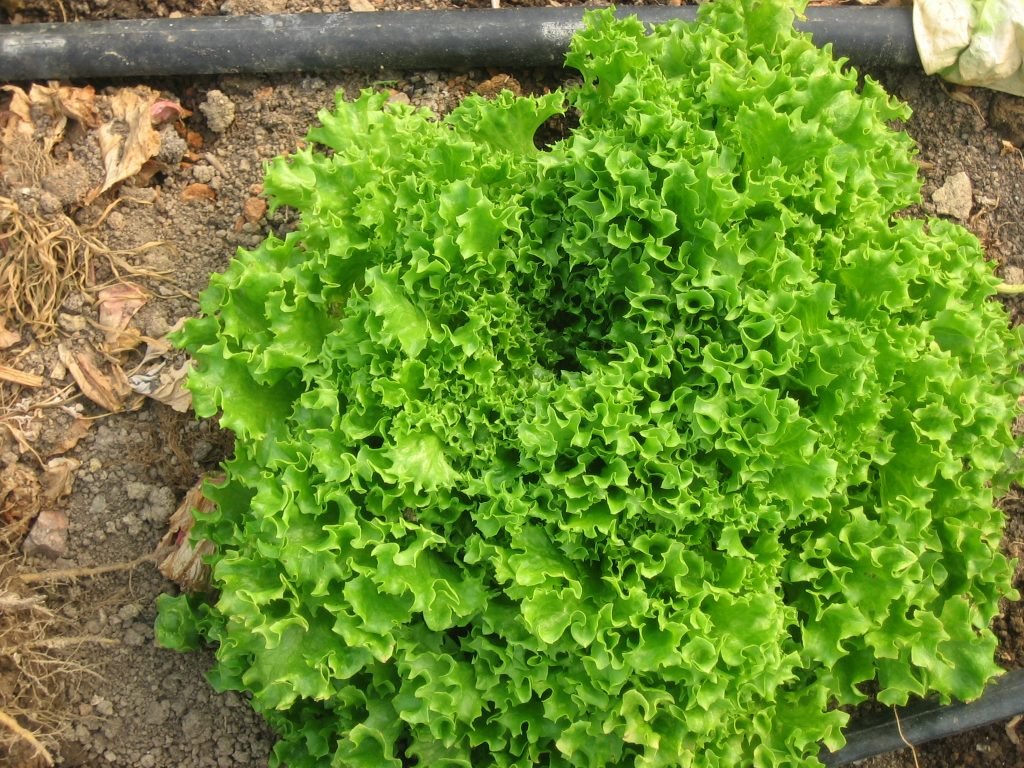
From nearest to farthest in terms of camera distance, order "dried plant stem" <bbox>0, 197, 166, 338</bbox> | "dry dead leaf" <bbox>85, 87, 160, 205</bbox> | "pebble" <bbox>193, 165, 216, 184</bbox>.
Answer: "dried plant stem" <bbox>0, 197, 166, 338</bbox> → "dry dead leaf" <bbox>85, 87, 160, 205</bbox> → "pebble" <bbox>193, 165, 216, 184</bbox>

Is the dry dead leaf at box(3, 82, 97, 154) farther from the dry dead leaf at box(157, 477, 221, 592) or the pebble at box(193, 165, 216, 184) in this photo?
the dry dead leaf at box(157, 477, 221, 592)

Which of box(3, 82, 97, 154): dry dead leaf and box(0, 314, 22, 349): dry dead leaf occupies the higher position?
box(3, 82, 97, 154): dry dead leaf

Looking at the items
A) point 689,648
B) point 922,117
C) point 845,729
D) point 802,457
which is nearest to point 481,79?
point 922,117

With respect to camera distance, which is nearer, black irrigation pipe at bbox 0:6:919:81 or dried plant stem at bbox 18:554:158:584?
dried plant stem at bbox 18:554:158:584

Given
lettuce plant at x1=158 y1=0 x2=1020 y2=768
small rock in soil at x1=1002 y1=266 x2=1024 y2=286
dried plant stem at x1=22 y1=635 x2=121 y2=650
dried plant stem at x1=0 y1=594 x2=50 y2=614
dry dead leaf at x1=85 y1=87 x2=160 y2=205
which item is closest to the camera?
lettuce plant at x1=158 y1=0 x2=1020 y2=768

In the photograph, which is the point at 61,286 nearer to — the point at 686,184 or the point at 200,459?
the point at 200,459

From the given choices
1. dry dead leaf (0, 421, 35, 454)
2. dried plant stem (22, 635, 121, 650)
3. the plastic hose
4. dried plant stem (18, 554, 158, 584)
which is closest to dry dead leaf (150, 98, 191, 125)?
dry dead leaf (0, 421, 35, 454)

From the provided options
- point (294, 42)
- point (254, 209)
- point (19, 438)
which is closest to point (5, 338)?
point (19, 438)

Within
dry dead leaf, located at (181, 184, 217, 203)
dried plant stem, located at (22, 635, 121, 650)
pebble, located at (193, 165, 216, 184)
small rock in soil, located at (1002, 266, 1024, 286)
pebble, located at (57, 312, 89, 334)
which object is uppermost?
small rock in soil, located at (1002, 266, 1024, 286)
